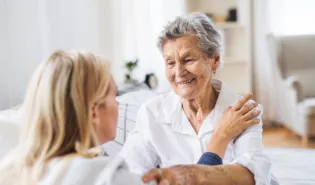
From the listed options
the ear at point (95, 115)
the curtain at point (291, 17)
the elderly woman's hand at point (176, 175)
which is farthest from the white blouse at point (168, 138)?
the curtain at point (291, 17)

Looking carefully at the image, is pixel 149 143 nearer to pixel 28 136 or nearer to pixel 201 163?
pixel 201 163

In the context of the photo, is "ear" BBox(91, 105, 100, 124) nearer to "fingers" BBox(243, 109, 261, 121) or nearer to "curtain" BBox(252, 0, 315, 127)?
"fingers" BBox(243, 109, 261, 121)

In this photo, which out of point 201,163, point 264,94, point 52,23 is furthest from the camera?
→ point 264,94

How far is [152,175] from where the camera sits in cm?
113

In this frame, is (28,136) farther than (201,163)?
No

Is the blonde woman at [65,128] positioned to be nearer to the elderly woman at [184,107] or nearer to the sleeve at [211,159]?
the sleeve at [211,159]

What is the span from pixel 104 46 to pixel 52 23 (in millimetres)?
1064

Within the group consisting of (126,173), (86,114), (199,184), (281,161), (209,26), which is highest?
(209,26)

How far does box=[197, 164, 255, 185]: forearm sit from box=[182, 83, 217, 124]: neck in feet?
1.12

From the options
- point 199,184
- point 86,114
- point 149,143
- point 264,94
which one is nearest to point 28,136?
point 86,114

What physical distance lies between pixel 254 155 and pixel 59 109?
68cm

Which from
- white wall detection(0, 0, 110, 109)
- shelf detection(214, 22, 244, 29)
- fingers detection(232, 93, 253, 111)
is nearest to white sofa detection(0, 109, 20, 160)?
fingers detection(232, 93, 253, 111)

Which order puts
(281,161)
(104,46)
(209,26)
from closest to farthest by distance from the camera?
(209,26)
(281,161)
(104,46)

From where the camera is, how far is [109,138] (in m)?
1.13
